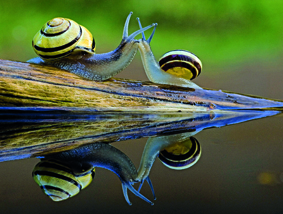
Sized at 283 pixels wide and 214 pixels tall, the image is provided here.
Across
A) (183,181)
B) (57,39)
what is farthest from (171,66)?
(183,181)

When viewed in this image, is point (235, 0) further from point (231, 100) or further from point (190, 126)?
point (190, 126)

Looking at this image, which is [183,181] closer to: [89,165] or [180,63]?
[89,165]

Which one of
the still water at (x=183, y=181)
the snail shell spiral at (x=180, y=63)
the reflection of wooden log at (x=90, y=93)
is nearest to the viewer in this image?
the still water at (x=183, y=181)

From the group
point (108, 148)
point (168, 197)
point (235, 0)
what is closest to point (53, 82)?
point (108, 148)

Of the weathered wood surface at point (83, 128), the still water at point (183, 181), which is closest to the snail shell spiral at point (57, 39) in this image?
the weathered wood surface at point (83, 128)

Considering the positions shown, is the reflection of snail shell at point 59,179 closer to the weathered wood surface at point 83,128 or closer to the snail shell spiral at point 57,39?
the weathered wood surface at point 83,128

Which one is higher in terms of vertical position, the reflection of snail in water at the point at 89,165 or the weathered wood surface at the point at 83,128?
the weathered wood surface at the point at 83,128

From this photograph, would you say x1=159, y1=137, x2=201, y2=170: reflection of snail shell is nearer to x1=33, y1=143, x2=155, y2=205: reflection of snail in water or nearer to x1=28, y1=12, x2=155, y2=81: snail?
x1=33, y1=143, x2=155, y2=205: reflection of snail in water
